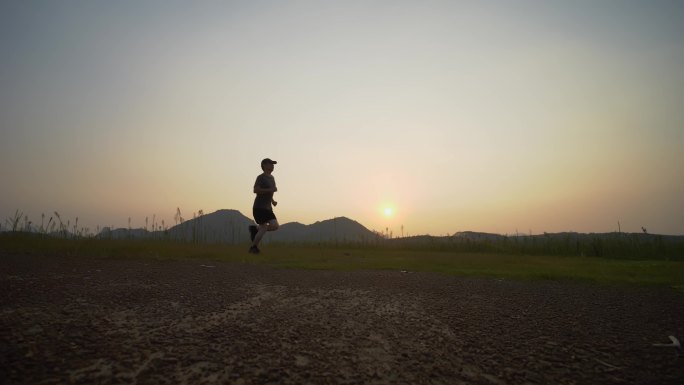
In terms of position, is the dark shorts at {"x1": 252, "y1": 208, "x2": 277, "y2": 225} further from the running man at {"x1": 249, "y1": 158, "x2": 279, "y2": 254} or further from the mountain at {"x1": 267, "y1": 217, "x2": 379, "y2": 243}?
the mountain at {"x1": 267, "y1": 217, "x2": 379, "y2": 243}

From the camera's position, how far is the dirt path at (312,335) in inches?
65.7

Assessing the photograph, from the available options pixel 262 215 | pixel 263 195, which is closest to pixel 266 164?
pixel 263 195

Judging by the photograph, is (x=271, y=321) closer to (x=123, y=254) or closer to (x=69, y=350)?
(x=69, y=350)

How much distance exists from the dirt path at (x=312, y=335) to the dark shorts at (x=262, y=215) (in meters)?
5.53

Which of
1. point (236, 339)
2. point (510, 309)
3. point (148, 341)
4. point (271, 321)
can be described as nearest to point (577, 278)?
point (510, 309)

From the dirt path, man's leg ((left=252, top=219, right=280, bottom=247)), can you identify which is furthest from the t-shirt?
the dirt path

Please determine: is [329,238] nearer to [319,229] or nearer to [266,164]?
[266,164]

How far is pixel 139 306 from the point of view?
2.69 m

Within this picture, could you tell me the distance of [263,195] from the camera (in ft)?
31.7

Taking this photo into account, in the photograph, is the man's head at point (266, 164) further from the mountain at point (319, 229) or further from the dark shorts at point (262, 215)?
the mountain at point (319, 229)

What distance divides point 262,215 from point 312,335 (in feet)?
24.8

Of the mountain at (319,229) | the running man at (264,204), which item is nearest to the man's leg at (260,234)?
the running man at (264,204)

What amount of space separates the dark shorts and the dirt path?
18.1 feet

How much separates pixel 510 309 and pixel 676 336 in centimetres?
116
